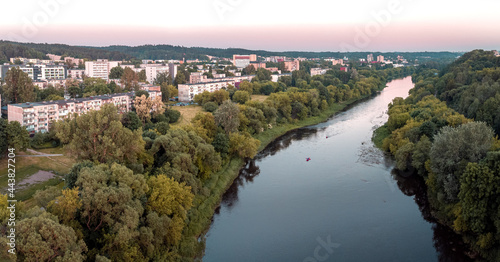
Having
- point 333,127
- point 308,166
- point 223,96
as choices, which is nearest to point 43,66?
point 223,96

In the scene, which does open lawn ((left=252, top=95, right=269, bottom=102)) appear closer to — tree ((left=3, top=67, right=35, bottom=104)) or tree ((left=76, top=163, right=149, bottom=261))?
tree ((left=3, top=67, right=35, bottom=104))

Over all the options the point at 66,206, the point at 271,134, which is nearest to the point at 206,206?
the point at 66,206

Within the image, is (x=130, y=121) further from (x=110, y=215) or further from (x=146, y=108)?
(x=110, y=215)

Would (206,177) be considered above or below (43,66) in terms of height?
below

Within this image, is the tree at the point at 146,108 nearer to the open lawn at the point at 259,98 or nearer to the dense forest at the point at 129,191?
the dense forest at the point at 129,191

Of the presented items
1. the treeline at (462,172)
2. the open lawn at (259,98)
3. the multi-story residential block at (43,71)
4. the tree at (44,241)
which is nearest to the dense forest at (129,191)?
the tree at (44,241)

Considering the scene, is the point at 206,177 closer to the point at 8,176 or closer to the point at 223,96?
the point at 8,176
